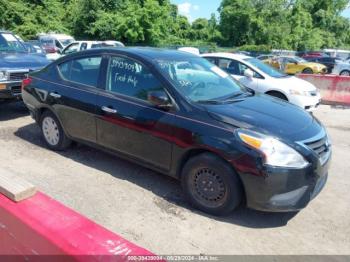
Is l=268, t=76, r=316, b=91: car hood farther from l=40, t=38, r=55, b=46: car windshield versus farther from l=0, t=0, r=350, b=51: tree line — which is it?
l=0, t=0, r=350, b=51: tree line

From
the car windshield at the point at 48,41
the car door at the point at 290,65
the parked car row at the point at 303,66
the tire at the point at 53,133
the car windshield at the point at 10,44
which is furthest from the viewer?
the car door at the point at 290,65

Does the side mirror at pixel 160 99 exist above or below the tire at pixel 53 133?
above

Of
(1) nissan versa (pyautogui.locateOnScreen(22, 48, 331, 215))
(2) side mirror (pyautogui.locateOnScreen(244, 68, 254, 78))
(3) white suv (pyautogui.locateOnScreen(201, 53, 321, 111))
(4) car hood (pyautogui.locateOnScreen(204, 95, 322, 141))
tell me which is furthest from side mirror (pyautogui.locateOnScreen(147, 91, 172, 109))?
(2) side mirror (pyautogui.locateOnScreen(244, 68, 254, 78))

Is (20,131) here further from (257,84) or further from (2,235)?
(257,84)

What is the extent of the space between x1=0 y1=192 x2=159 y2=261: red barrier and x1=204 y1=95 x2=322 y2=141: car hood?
2021mm

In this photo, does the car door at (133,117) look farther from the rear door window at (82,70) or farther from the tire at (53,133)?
the tire at (53,133)

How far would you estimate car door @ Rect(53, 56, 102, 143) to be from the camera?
4.87 meters

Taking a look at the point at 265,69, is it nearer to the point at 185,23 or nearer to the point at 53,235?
the point at 53,235

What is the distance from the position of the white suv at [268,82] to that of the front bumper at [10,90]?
493 centimetres

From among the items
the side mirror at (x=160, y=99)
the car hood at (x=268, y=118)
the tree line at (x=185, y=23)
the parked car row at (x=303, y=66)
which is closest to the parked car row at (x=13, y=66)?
the side mirror at (x=160, y=99)

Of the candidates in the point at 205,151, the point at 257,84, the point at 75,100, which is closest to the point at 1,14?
the point at 257,84

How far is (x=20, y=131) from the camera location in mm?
6605

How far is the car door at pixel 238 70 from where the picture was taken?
922cm

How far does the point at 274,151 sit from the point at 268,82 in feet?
19.5
